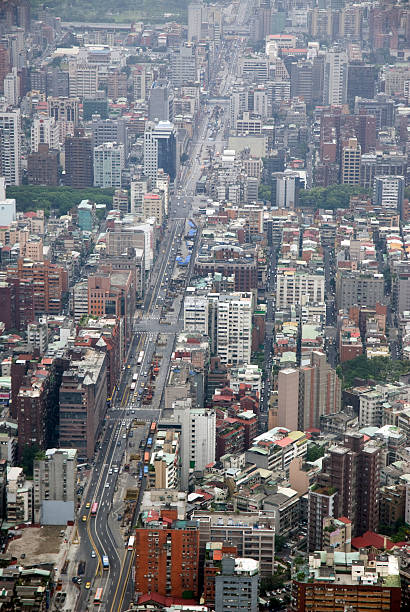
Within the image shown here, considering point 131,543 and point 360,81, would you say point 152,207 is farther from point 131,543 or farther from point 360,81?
point 131,543

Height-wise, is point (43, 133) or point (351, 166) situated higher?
point (43, 133)

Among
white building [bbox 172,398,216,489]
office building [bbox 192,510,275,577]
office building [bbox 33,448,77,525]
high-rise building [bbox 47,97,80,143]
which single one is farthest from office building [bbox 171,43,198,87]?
office building [bbox 192,510,275,577]

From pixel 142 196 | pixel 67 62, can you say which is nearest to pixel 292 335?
pixel 142 196

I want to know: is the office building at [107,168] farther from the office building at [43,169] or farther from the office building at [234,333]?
the office building at [234,333]

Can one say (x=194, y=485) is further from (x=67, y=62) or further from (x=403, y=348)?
(x=67, y=62)

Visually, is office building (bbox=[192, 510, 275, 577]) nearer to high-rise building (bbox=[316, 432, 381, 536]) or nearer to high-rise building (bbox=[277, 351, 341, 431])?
high-rise building (bbox=[316, 432, 381, 536])

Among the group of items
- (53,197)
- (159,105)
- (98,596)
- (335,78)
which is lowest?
(98,596)

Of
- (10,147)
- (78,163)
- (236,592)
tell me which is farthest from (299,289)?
(236,592)
